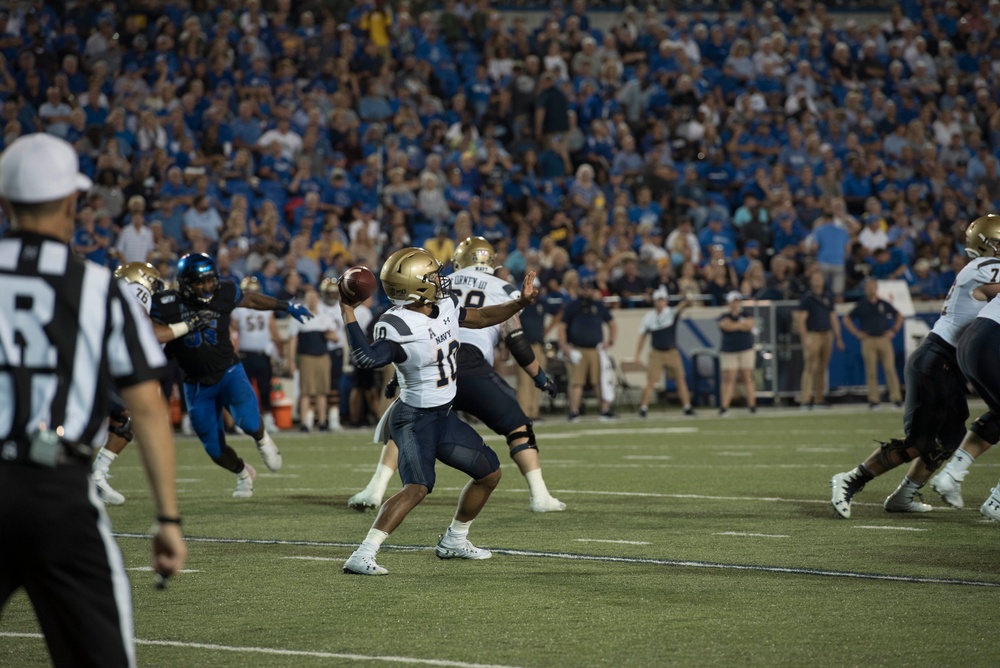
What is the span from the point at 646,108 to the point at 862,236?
456 centimetres

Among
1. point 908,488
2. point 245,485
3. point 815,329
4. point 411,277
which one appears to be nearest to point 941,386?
point 908,488

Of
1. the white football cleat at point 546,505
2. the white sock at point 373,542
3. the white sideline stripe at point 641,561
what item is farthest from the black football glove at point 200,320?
the white sock at point 373,542

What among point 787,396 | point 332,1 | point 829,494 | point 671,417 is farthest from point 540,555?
point 332,1

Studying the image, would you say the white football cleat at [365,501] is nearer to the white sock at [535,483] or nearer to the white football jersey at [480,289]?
the white sock at [535,483]

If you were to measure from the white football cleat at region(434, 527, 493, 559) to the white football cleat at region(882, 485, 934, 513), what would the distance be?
3.09 meters

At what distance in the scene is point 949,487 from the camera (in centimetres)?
939

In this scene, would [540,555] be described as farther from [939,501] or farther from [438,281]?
[939,501]

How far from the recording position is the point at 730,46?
25953 mm

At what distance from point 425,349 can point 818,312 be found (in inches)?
535

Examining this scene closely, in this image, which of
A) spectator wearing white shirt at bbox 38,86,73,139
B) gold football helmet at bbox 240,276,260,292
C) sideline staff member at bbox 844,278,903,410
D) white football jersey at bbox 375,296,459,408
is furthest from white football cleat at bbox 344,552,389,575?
spectator wearing white shirt at bbox 38,86,73,139

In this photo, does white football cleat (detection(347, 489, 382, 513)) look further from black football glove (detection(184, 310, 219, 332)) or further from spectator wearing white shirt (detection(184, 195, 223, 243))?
spectator wearing white shirt (detection(184, 195, 223, 243))

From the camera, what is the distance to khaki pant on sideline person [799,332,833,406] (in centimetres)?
2011

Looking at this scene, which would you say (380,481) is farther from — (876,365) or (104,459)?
(876,365)

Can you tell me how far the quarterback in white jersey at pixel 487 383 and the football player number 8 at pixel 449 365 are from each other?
55.9 inches
